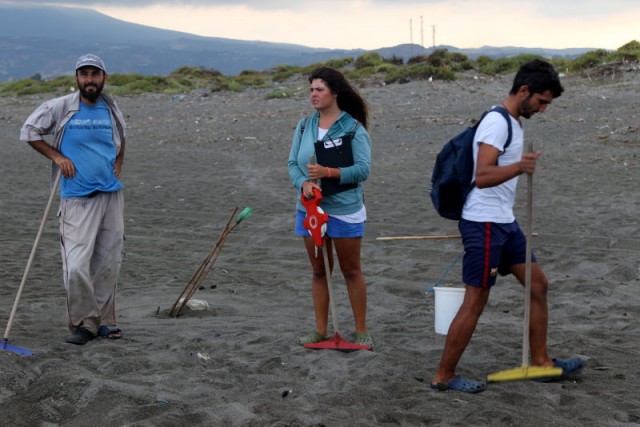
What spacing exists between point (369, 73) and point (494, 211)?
89.1 ft

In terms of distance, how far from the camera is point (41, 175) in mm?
15484

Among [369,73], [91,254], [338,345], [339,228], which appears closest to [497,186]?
[339,228]

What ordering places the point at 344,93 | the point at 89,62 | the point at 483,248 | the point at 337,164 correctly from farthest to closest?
the point at 89,62
the point at 344,93
the point at 337,164
the point at 483,248

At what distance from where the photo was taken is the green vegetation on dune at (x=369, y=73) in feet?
89.2

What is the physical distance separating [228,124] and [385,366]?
16.5 metres

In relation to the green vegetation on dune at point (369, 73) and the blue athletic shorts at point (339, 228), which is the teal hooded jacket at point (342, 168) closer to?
the blue athletic shorts at point (339, 228)

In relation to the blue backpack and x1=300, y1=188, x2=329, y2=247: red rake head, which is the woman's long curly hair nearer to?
x1=300, y1=188, x2=329, y2=247: red rake head

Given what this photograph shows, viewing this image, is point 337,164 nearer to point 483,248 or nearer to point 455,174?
point 455,174

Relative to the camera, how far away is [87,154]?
590cm

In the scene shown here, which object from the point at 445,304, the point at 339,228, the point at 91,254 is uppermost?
the point at 339,228

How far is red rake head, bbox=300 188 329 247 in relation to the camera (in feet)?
17.7

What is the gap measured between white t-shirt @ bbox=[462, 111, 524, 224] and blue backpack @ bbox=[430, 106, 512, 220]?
0.03m

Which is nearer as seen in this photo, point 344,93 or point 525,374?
point 525,374

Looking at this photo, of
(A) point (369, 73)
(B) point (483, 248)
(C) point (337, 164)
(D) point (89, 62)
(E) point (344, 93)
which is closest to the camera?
(B) point (483, 248)
